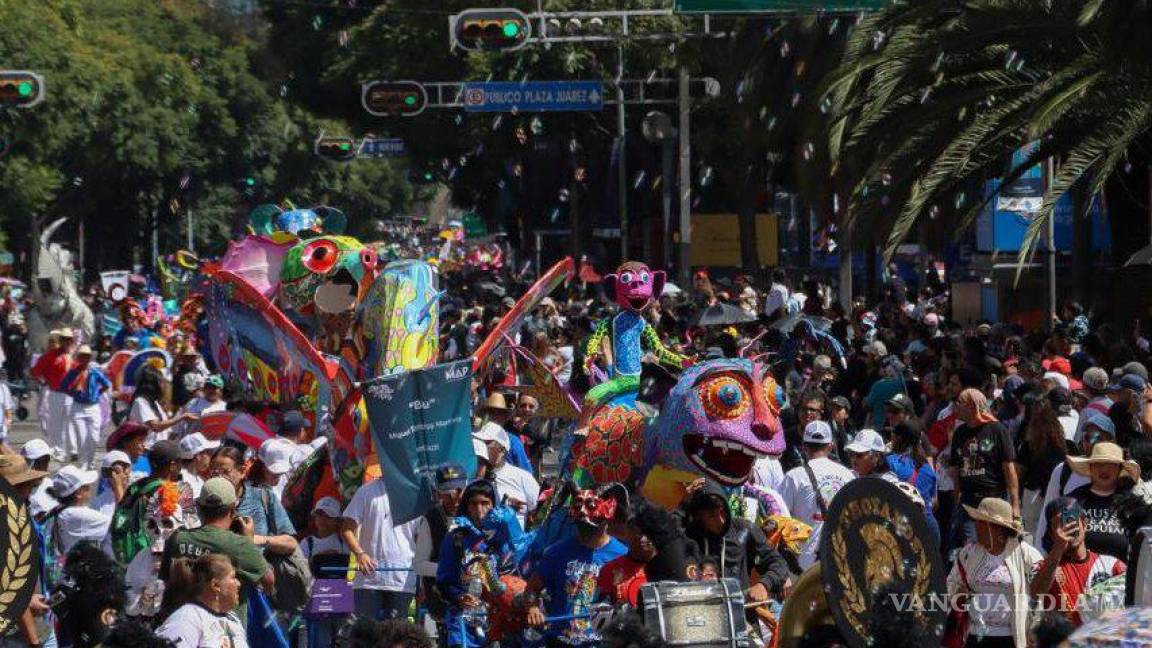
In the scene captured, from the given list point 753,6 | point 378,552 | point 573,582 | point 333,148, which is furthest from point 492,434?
point 333,148

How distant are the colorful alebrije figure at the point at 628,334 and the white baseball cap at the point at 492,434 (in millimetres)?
570

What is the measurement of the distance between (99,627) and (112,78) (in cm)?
4793

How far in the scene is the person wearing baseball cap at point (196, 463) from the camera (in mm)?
11500

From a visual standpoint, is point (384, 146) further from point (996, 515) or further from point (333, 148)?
point (996, 515)

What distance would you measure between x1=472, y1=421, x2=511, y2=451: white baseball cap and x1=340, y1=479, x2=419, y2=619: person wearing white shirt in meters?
1.19

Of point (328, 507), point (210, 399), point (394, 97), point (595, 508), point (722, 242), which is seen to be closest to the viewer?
point (595, 508)

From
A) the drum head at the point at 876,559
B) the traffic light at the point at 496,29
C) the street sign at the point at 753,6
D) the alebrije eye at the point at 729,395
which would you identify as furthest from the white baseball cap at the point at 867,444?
the traffic light at the point at 496,29

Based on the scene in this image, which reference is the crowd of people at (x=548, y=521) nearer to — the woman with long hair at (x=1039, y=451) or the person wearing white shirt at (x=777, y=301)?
the woman with long hair at (x=1039, y=451)

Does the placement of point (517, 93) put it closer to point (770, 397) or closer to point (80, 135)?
point (80, 135)

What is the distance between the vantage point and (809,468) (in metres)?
11.9

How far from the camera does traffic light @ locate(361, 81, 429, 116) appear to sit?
38.0m

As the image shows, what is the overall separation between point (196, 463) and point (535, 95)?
2589 cm

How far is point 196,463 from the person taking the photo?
11688 millimetres

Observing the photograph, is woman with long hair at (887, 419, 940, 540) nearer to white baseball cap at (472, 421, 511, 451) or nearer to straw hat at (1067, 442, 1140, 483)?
straw hat at (1067, 442, 1140, 483)
